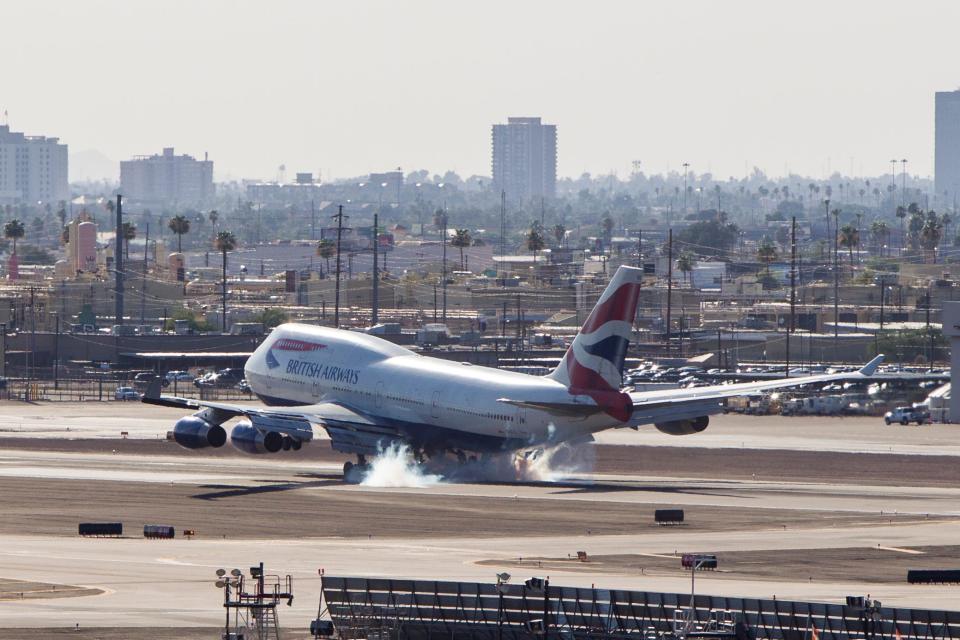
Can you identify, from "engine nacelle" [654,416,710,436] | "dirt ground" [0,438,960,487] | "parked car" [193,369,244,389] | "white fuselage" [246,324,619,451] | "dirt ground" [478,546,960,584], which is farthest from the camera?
"parked car" [193,369,244,389]

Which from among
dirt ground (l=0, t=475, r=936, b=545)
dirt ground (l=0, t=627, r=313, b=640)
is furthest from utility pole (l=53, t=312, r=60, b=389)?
dirt ground (l=0, t=627, r=313, b=640)

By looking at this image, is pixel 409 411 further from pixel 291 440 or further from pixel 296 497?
pixel 296 497

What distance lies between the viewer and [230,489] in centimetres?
7756

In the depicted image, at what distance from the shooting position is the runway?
50969mm

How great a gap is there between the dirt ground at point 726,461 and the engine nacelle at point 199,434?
30.9 feet

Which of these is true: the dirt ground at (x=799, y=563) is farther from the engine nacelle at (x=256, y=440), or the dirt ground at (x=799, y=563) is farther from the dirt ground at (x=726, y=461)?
the engine nacelle at (x=256, y=440)

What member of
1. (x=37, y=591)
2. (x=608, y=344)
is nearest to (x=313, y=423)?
(x=608, y=344)

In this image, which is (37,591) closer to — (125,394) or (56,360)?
(125,394)

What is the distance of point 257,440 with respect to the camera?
83562mm

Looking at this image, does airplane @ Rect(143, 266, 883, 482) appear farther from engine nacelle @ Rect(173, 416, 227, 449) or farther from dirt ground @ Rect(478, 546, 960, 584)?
dirt ground @ Rect(478, 546, 960, 584)

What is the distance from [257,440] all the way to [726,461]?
2336 centimetres

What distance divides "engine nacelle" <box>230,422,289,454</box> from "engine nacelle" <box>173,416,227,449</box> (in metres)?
1.02

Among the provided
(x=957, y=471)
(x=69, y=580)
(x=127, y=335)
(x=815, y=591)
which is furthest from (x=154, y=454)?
(x=127, y=335)

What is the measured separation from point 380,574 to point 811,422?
75425 mm
